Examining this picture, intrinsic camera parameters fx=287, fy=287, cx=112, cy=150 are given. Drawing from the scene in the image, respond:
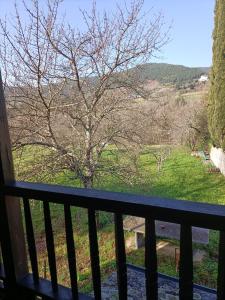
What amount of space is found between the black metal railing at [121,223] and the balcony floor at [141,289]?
1950 millimetres

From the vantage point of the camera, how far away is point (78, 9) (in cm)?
455

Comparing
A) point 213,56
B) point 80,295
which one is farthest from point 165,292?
point 213,56

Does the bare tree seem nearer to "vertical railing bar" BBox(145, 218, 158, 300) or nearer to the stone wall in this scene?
the stone wall

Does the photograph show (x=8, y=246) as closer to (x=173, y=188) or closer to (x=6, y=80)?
(x=6, y=80)

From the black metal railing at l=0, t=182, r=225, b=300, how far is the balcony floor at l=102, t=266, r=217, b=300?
1950mm

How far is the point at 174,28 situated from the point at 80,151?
2.55m

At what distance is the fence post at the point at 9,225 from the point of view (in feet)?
4.40

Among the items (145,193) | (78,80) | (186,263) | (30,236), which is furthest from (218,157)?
(186,263)

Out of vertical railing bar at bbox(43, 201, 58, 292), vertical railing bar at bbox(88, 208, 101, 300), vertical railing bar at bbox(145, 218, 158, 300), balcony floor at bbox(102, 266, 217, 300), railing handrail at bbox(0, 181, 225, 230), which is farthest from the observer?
balcony floor at bbox(102, 266, 217, 300)

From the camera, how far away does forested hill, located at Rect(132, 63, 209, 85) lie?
305 centimetres

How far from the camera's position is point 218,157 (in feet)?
21.2

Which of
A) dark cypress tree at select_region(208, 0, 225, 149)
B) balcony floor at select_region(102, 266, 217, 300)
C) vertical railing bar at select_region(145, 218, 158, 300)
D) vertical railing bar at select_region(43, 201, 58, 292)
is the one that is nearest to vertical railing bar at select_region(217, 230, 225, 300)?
vertical railing bar at select_region(145, 218, 158, 300)

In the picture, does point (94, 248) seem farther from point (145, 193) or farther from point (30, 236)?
point (145, 193)

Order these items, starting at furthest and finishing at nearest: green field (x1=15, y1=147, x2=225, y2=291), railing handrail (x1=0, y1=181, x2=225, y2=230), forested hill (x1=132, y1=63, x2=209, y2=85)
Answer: green field (x1=15, y1=147, x2=225, y2=291)
forested hill (x1=132, y1=63, x2=209, y2=85)
railing handrail (x1=0, y1=181, x2=225, y2=230)
